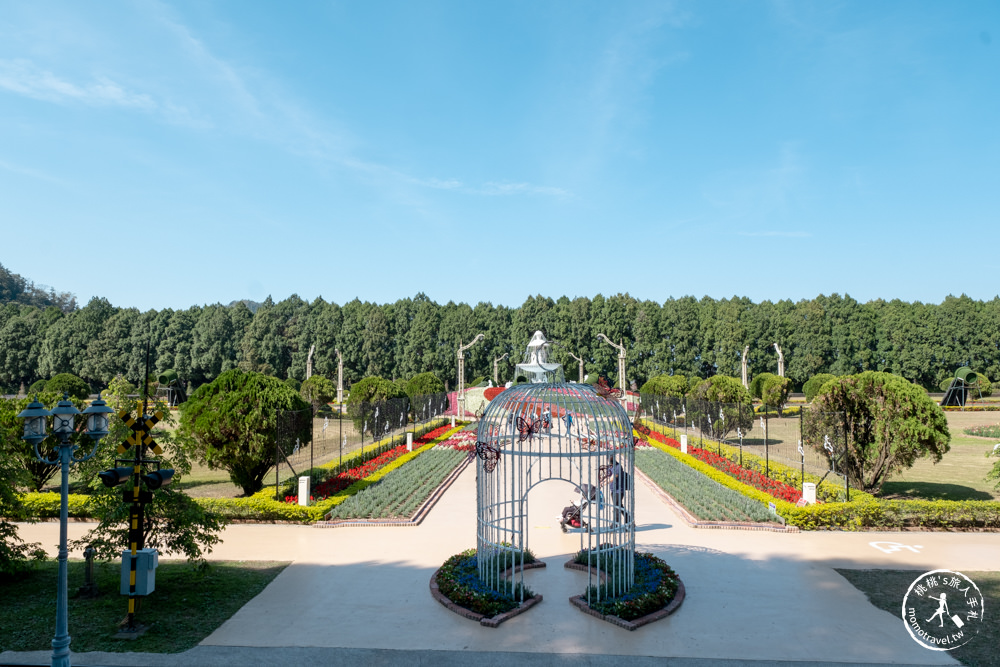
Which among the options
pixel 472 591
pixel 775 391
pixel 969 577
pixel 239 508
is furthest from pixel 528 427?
pixel 775 391

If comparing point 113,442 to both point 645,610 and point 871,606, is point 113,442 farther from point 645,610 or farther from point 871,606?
point 871,606

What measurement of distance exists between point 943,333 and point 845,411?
5683 centimetres

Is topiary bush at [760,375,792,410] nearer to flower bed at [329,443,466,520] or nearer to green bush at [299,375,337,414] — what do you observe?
flower bed at [329,443,466,520]

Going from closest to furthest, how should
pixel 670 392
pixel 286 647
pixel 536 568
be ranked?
pixel 286 647 → pixel 536 568 → pixel 670 392

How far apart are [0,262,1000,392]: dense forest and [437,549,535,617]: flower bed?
53.4 m

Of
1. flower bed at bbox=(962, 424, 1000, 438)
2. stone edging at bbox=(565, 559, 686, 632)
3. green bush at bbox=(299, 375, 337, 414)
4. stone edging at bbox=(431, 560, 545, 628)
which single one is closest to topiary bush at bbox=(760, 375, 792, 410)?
flower bed at bbox=(962, 424, 1000, 438)

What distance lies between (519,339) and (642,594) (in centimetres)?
5696

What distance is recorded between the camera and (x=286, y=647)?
28.7 ft

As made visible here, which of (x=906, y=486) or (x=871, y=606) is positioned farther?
(x=906, y=486)

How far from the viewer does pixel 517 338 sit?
67000mm

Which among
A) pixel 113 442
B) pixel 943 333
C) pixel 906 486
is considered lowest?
pixel 906 486

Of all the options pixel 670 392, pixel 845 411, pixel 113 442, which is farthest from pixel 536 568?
pixel 670 392

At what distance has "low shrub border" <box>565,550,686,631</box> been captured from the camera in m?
9.47

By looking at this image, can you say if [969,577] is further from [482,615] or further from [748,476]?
[482,615]
